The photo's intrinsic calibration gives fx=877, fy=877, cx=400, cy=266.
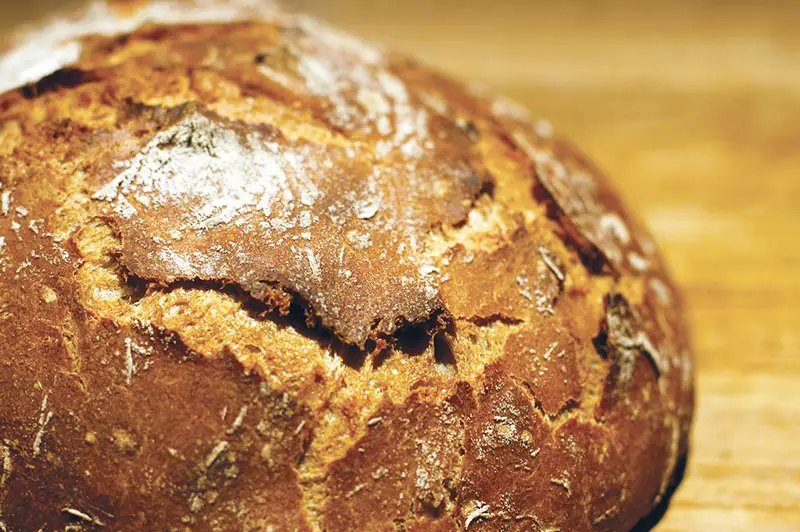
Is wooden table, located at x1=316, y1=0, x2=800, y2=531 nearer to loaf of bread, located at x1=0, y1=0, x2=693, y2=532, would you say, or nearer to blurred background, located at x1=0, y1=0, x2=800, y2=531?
blurred background, located at x1=0, y1=0, x2=800, y2=531

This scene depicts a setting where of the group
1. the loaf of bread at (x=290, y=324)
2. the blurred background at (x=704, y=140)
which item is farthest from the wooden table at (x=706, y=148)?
the loaf of bread at (x=290, y=324)

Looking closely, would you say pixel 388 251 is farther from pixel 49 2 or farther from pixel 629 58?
pixel 49 2

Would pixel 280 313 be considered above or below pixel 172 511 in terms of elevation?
above

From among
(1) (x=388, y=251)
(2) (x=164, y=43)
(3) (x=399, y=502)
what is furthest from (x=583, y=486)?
(2) (x=164, y=43)

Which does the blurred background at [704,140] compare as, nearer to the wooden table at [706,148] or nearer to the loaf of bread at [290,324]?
the wooden table at [706,148]

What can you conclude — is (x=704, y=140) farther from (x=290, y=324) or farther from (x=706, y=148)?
(x=290, y=324)

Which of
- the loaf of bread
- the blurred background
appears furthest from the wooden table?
the loaf of bread

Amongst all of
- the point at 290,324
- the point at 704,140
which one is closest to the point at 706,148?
the point at 704,140
